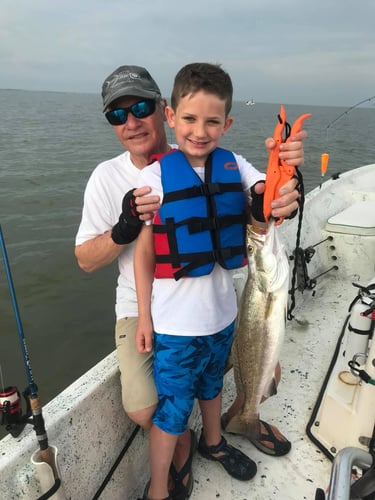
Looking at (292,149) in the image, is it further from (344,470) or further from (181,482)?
(181,482)

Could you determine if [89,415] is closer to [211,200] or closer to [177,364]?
[177,364]

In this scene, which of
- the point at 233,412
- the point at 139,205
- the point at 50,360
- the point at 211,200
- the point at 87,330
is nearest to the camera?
the point at 139,205

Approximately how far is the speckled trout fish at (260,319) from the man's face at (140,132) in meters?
0.91

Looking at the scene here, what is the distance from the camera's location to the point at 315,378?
3492 mm

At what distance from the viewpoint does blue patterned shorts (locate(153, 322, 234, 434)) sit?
2.18 metres

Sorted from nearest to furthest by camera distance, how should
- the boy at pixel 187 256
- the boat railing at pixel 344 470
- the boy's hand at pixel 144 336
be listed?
the boat railing at pixel 344 470 → the boy at pixel 187 256 → the boy's hand at pixel 144 336

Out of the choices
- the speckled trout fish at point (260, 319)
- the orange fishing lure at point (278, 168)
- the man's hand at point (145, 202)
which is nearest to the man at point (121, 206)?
the man's hand at point (145, 202)

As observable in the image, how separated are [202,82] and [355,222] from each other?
363cm

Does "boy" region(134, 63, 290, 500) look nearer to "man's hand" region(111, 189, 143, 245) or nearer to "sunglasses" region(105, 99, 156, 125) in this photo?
"man's hand" region(111, 189, 143, 245)

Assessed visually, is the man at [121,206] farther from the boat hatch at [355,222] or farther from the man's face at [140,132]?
the boat hatch at [355,222]

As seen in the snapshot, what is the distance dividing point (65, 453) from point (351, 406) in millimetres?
1783

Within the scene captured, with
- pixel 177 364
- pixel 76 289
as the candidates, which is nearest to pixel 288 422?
pixel 177 364

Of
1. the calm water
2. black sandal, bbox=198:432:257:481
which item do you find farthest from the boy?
the calm water

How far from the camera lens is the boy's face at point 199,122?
2.02 m
